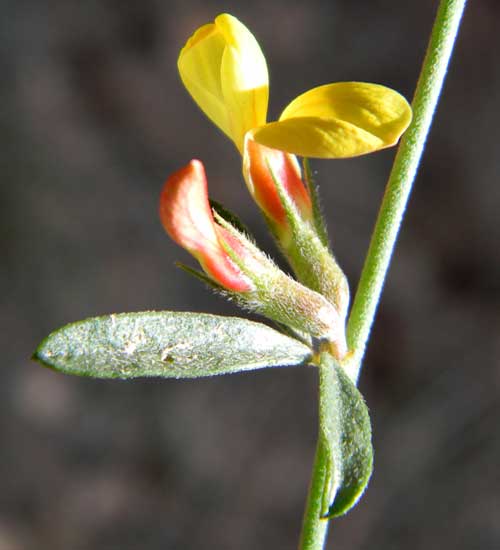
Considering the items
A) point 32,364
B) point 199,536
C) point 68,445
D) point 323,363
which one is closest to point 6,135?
point 32,364

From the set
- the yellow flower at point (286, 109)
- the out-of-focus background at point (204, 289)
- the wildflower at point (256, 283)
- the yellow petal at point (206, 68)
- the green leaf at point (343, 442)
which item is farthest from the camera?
the out-of-focus background at point (204, 289)

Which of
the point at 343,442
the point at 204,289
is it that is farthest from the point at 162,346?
the point at 204,289

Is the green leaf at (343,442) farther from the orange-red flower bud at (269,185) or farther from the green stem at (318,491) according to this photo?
the orange-red flower bud at (269,185)

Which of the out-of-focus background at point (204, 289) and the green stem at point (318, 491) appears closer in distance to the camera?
the green stem at point (318, 491)

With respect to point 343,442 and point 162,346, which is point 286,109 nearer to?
point 162,346

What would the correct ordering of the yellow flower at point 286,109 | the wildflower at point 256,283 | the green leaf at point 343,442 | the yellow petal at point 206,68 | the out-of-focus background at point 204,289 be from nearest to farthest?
the green leaf at point 343,442 → the yellow flower at point 286,109 → the wildflower at point 256,283 → the yellow petal at point 206,68 → the out-of-focus background at point 204,289

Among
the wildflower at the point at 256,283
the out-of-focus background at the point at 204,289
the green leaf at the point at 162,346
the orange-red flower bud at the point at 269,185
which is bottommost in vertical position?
the out-of-focus background at the point at 204,289

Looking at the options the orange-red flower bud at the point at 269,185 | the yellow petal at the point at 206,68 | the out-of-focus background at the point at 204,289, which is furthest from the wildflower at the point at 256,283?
the out-of-focus background at the point at 204,289
